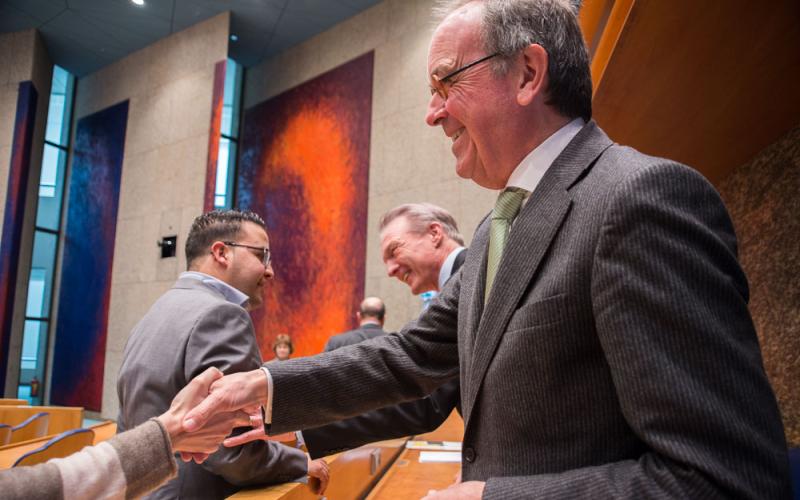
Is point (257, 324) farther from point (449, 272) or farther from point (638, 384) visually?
point (638, 384)

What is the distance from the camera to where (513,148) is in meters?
1.14

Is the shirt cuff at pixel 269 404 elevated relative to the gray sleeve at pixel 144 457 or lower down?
elevated

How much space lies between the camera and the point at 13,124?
33.6ft

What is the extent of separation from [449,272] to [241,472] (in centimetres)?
133

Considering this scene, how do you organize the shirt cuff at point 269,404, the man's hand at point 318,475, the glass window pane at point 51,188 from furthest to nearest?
1. the glass window pane at point 51,188
2. the man's hand at point 318,475
3. the shirt cuff at point 269,404

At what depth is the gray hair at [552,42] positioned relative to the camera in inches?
44.1

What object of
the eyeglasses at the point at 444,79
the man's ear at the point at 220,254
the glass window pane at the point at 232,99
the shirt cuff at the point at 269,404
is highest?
the glass window pane at the point at 232,99

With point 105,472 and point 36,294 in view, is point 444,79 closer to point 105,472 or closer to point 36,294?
point 105,472

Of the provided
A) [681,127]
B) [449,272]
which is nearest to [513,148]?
[681,127]

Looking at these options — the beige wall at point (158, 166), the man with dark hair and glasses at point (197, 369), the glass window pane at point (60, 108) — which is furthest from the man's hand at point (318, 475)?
the glass window pane at point (60, 108)

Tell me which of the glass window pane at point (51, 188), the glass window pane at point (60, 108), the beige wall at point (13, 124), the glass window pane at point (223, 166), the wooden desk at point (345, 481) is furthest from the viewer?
the glass window pane at point (60, 108)

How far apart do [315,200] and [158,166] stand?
2.99m

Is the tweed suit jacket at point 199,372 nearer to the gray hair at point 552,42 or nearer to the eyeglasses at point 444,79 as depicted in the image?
the eyeglasses at point 444,79

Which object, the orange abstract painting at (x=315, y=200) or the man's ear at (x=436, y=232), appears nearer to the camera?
the man's ear at (x=436, y=232)
